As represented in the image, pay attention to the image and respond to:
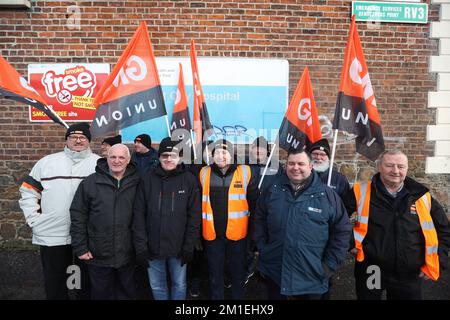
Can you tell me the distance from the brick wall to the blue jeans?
2814 mm

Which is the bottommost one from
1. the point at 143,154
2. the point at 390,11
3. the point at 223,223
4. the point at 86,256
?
the point at 86,256

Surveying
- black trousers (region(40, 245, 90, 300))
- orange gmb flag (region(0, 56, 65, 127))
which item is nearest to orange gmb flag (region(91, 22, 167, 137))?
orange gmb flag (region(0, 56, 65, 127))

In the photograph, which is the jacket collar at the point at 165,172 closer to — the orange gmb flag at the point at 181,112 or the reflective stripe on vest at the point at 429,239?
the orange gmb flag at the point at 181,112

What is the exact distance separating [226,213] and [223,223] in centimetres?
10

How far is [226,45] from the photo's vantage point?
15.4 feet

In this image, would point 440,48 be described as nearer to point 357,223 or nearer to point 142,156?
point 357,223

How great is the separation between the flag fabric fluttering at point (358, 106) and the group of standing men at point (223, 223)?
52cm

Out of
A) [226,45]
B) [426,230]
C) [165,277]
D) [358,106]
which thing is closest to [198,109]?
[226,45]

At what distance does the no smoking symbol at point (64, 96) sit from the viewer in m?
4.66

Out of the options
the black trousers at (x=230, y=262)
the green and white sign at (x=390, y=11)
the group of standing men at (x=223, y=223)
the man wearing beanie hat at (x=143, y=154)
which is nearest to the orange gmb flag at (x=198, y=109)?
the man wearing beanie hat at (x=143, y=154)

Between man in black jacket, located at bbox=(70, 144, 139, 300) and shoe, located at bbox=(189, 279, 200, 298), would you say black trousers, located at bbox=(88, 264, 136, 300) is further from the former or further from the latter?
shoe, located at bbox=(189, 279, 200, 298)

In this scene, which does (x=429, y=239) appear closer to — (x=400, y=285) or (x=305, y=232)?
(x=400, y=285)

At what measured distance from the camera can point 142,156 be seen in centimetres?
412

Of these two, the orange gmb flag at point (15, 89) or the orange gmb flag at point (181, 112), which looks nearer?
the orange gmb flag at point (15, 89)
